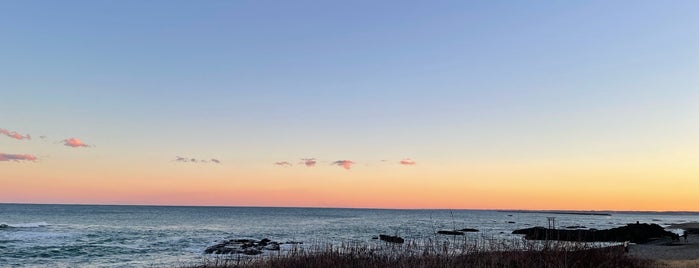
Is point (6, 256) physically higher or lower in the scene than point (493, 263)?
lower

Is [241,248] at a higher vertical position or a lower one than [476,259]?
lower

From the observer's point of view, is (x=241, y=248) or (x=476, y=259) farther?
(x=241, y=248)

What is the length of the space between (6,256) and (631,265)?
39381 millimetres

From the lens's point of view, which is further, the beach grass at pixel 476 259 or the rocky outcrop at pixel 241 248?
the rocky outcrop at pixel 241 248

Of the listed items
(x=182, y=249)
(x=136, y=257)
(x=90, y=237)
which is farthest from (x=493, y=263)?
(x=90, y=237)

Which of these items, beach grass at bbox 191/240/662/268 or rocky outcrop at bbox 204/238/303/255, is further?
rocky outcrop at bbox 204/238/303/255

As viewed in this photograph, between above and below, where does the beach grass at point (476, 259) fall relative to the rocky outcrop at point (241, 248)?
above

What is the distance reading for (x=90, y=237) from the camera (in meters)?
54.6

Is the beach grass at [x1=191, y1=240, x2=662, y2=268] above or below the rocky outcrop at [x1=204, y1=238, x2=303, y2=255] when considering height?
above

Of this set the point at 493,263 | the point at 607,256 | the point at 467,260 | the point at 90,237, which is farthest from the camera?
the point at 90,237

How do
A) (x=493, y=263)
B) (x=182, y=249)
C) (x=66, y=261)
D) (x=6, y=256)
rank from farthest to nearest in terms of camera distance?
(x=182, y=249) < (x=6, y=256) < (x=66, y=261) < (x=493, y=263)

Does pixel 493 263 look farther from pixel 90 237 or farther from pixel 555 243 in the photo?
pixel 90 237

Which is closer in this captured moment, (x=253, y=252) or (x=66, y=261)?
(x=66, y=261)

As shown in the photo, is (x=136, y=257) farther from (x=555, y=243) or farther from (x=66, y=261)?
(x=555, y=243)
